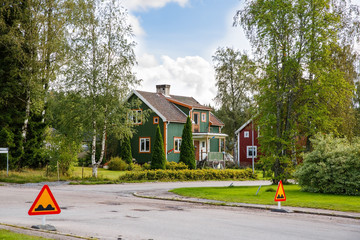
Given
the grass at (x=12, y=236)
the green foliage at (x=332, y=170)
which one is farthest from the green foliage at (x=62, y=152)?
the grass at (x=12, y=236)

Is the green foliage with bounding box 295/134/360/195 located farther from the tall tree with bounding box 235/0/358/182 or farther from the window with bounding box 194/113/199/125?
the window with bounding box 194/113/199/125

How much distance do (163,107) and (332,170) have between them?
89.8ft

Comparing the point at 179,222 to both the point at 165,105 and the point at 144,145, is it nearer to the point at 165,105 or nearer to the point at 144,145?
the point at 144,145

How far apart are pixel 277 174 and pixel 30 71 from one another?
18.6 meters

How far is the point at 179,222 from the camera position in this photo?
10.9 meters

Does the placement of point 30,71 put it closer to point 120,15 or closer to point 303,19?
point 120,15

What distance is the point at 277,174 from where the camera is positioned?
26.1 metres

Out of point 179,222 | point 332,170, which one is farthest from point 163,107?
point 179,222

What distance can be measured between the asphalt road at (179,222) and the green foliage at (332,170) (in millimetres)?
7318

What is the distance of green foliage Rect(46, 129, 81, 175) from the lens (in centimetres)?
2677

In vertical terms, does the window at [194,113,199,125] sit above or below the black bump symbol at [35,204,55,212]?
above

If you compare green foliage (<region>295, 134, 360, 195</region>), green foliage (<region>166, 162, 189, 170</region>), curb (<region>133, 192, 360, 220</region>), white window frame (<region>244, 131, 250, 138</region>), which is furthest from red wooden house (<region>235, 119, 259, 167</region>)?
curb (<region>133, 192, 360, 220</region>)

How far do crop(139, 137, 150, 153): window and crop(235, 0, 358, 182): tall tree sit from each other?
745 inches

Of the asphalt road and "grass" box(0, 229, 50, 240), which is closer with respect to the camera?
"grass" box(0, 229, 50, 240)
